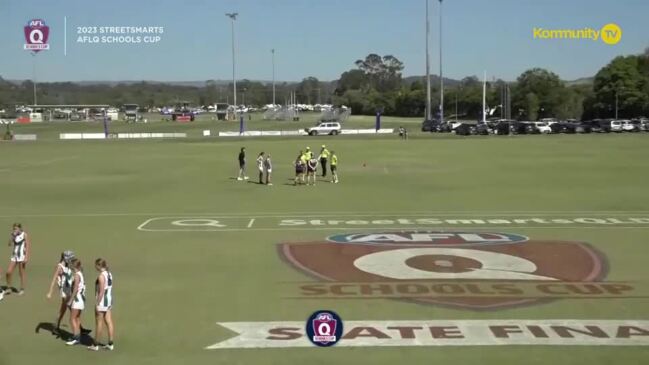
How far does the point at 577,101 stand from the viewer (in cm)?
12319

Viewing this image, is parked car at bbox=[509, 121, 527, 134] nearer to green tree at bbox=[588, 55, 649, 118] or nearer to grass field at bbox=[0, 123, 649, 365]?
grass field at bbox=[0, 123, 649, 365]

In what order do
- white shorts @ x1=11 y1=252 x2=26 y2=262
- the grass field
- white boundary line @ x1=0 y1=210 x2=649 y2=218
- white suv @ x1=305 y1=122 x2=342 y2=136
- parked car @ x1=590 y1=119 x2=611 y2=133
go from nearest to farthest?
1. the grass field
2. white shorts @ x1=11 y1=252 x2=26 y2=262
3. white boundary line @ x1=0 y1=210 x2=649 y2=218
4. parked car @ x1=590 y1=119 x2=611 y2=133
5. white suv @ x1=305 y1=122 x2=342 y2=136

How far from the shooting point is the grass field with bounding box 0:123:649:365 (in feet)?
36.4

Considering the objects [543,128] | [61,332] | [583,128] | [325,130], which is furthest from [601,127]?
[61,332]

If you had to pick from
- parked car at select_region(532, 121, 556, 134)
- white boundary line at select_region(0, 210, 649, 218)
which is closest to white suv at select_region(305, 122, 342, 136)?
parked car at select_region(532, 121, 556, 134)

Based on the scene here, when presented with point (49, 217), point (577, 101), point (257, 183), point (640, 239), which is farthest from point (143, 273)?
point (577, 101)

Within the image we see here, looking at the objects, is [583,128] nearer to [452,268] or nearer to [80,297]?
[452,268]

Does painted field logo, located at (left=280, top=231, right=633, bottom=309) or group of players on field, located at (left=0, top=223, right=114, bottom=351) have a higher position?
group of players on field, located at (left=0, top=223, right=114, bottom=351)

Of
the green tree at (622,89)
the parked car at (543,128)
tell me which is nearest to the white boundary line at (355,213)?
the parked car at (543,128)

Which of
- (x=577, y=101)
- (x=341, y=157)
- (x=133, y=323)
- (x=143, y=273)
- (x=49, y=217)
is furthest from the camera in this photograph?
(x=577, y=101)

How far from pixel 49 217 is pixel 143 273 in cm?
1107

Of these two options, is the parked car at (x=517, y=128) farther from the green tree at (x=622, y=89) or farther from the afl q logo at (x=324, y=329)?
the afl q logo at (x=324, y=329)

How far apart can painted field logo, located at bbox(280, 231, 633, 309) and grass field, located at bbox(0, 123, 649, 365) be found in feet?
1.54

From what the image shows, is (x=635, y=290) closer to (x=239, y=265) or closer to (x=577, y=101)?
(x=239, y=265)
